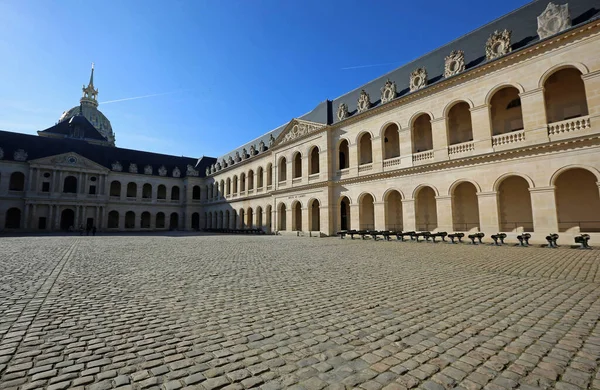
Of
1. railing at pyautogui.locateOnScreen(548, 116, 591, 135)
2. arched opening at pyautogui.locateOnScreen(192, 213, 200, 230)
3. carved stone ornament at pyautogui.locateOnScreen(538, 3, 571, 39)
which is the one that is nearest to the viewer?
railing at pyautogui.locateOnScreen(548, 116, 591, 135)

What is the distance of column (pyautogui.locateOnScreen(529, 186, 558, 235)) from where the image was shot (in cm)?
1559

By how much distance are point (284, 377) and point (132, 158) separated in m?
62.6

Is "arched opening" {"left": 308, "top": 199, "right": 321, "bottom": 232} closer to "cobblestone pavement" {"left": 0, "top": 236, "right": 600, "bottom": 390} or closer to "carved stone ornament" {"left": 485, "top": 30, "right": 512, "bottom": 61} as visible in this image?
"carved stone ornament" {"left": 485, "top": 30, "right": 512, "bottom": 61}

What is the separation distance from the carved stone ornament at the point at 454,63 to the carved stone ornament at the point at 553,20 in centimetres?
424

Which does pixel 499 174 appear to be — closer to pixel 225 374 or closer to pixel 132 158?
pixel 225 374

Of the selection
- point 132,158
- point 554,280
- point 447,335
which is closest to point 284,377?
point 447,335

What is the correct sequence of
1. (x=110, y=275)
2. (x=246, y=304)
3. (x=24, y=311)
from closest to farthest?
(x=24, y=311) < (x=246, y=304) < (x=110, y=275)

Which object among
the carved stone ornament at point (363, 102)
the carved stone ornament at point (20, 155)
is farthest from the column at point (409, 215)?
the carved stone ornament at point (20, 155)

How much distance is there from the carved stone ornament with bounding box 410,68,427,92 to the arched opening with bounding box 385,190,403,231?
8568 millimetres

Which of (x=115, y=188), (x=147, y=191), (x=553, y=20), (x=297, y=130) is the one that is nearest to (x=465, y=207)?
(x=553, y=20)

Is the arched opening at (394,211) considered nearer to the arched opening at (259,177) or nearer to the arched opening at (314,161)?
the arched opening at (314,161)

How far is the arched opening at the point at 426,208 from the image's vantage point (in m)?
22.9

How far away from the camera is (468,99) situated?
19609 millimetres

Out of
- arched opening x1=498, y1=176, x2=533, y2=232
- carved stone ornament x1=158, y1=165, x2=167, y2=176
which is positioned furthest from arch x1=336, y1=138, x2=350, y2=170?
carved stone ornament x1=158, y1=165, x2=167, y2=176
